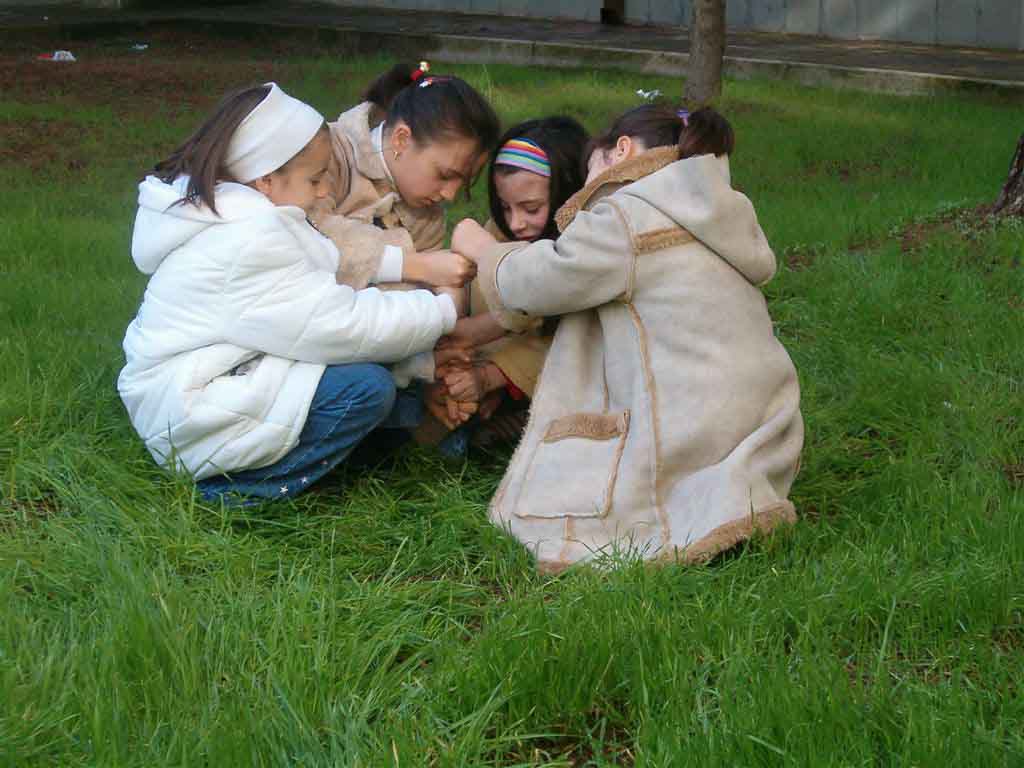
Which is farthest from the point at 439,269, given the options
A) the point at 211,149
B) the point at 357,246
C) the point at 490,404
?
the point at 211,149

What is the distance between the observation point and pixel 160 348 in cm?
315

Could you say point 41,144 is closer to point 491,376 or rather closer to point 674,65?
point 674,65

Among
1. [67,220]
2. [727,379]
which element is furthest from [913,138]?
[727,379]

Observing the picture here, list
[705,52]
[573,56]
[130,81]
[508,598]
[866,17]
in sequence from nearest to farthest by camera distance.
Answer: [508,598] < [705,52] < [130,81] < [573,56] < [866,17]

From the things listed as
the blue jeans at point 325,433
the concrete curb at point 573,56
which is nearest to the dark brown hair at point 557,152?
the blue jeans at point 325,433

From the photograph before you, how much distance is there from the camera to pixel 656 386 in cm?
304

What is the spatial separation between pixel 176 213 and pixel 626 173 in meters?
1.05

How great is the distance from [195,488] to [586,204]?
3.78 feet

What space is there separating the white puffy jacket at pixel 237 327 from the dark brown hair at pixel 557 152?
58 centimetres

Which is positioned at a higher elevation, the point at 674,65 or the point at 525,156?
the point at 525,156

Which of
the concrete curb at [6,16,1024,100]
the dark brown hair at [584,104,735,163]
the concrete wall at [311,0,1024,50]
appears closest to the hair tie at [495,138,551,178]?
the dark brown hair at [584,104,735,163]

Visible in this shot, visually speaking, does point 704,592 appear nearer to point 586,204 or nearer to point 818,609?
point 818,609

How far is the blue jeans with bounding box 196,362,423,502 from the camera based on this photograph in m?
3.19

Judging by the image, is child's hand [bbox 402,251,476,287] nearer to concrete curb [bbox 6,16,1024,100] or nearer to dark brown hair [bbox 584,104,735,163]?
dark brown hair [bbox 584,104,735,163]
